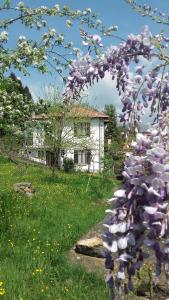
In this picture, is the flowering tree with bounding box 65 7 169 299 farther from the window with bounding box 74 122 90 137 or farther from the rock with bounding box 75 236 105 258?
the window with bounding box 74 122 90 137

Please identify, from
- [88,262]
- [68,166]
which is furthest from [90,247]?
[68,166]

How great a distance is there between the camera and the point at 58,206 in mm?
16328

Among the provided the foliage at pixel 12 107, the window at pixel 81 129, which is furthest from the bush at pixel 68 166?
the foliage at pixel 12 107

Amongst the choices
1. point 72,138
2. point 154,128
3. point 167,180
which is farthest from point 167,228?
point 72,138

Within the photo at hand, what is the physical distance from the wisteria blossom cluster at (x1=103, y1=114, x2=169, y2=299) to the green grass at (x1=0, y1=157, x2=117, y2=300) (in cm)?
481

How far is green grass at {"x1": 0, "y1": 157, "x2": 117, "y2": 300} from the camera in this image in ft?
23.5

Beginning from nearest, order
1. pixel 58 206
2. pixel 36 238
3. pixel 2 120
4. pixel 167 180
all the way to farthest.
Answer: pixel 167 180, pixel 36 238, pixel 2 120, pixel 58 206

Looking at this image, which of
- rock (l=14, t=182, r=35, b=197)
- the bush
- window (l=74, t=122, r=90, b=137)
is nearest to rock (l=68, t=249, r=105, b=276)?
rock (l=14, t=182, r=35, b=197)

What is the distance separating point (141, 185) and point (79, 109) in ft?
126

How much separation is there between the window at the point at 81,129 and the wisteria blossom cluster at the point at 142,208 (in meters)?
37.0

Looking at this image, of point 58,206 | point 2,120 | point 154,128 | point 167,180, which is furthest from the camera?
point 58,206

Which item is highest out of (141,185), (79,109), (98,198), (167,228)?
(79,109)

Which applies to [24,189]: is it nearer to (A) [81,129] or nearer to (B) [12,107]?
(B) [12,107]

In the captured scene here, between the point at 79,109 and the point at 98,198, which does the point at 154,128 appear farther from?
the point at 79,109
